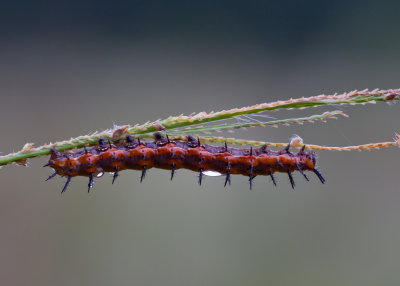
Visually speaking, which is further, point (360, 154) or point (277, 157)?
point (360, 154)

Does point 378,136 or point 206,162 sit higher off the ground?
point 378,136

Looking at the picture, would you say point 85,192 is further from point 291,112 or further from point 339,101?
point 339,101

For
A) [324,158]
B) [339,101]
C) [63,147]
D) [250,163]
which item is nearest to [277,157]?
[250,163]

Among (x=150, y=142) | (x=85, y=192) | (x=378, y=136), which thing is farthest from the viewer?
(x=378, y=136)

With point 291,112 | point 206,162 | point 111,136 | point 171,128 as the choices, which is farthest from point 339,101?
point 291,112
